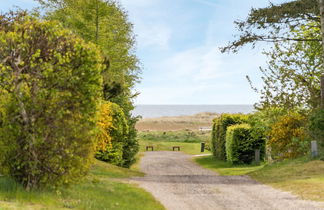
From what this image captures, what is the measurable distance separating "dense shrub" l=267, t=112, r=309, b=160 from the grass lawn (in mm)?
12629

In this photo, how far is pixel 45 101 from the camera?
11.3 meters

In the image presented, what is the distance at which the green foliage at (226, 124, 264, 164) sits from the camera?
31.0 metres

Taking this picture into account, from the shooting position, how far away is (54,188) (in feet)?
39.6

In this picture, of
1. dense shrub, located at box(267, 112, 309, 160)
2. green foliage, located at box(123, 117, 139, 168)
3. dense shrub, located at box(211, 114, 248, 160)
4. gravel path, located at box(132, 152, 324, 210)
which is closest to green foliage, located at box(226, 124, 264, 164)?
dense shrub, located at box(211, 114, 248, 160)

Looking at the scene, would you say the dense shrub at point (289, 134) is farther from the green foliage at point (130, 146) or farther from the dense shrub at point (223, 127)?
the green foliage at point (130, 146)

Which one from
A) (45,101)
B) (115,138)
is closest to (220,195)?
(45,101)

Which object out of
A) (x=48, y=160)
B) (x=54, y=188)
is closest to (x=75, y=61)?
(x=48, y=160)

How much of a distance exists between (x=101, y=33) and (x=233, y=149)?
15.4m

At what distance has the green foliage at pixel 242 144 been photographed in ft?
102

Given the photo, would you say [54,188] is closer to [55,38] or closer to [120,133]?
[55,38]

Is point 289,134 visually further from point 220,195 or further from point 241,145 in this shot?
point 220,195

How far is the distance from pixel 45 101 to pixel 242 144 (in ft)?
72.4

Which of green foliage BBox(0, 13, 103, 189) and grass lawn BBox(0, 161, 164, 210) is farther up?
green foliage BBox(0, 13, 103, 189)

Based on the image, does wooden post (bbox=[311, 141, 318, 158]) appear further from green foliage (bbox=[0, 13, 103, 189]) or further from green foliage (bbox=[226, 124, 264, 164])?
green foliage (bbox=[0, 13, 103, 189])
